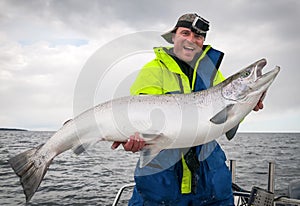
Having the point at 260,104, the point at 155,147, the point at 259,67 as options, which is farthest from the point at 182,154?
the point at 259,67

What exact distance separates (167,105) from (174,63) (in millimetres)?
716

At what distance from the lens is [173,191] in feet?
13.2

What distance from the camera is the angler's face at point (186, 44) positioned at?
4335 millimetres

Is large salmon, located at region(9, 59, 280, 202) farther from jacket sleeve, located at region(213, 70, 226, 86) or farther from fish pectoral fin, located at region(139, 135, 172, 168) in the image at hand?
jacket sleeve, located at region(213, 70, 226, 86)

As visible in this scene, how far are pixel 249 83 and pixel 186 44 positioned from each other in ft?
3.18

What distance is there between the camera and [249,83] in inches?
157

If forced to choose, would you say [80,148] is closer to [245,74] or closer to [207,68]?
[207,68]

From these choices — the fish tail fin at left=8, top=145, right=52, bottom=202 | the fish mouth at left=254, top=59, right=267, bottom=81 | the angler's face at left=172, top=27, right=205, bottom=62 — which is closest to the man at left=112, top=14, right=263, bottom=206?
the angler's face at left=172, top=27, right=205, bottom=62

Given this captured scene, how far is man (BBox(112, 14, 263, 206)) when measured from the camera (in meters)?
4.02

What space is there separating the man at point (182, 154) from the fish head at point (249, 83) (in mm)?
271

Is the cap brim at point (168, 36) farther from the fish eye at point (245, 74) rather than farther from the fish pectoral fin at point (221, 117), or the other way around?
the fish pectoral fin at point (221, 117)

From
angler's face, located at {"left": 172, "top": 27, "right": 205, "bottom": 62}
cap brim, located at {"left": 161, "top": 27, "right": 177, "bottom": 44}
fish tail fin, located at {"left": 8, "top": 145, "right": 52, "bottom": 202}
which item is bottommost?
fish tail fin, located at {"left": 8, "top": 145, "right": 52, "bottom": 202}

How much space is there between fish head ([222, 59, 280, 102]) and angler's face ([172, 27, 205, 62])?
0.69m

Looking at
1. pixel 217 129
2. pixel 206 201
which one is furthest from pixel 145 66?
pixel 206 201
